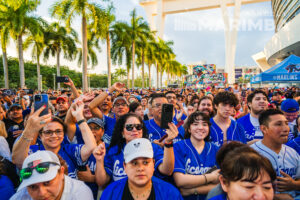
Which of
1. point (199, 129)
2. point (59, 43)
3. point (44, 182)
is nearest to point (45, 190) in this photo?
point (44, 182)

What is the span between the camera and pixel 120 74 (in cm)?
8125

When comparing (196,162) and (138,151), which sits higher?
(138,151)

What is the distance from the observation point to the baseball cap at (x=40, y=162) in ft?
5.62

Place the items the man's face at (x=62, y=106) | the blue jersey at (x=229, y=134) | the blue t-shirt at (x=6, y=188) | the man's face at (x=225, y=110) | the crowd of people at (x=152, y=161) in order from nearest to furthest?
1. the crowd of people at (x=152, y=161)
2. the blue t-shirt at (x=6, y=188)
3. the blue jersey at (x=229, y=134)
4. the man's face at (x=225, y=110)
5. the man's face at (x=62, y=106)

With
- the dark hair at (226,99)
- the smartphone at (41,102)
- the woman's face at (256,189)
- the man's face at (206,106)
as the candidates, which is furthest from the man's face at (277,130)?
the smartphone at (41,102)

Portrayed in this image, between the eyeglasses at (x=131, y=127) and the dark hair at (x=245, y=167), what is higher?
the eyeglasses at (x=131, y=127)

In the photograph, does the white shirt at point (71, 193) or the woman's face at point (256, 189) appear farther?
the white shirt at point (71, 193)

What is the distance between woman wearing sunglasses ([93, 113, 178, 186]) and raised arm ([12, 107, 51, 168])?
0.69 metres

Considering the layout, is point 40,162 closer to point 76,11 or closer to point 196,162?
point 196,162

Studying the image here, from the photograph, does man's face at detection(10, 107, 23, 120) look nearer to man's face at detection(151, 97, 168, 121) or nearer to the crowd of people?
the crowd of people

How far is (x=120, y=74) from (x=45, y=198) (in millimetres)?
81081

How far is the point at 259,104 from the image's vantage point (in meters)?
3.90

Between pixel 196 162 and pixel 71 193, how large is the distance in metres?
1.47

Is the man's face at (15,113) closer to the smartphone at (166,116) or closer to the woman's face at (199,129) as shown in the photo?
the smartphone at (166,116)
